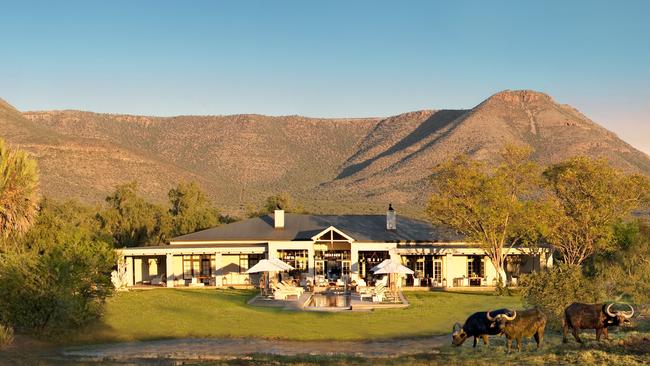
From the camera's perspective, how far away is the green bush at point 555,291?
22.3 metres

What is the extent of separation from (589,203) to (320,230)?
1528 centimetres

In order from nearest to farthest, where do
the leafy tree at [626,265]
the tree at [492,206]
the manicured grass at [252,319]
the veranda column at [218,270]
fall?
the manicured grass at [252,319]
the leafy tree at [626,265]
the tree at [492,206]
the veranda column at [218,270]

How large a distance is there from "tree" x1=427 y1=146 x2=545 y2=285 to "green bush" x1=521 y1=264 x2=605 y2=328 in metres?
13.6

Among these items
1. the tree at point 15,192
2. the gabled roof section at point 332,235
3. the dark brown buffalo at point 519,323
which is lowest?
the dark brown buffalo at point 519,323

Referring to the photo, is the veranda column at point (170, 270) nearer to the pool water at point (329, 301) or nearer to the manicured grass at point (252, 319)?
the manicured grass at point (252, 319)

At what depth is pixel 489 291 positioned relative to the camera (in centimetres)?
3759

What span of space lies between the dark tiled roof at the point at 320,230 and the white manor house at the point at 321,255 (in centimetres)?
6

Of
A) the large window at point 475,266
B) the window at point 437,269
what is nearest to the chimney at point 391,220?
the window at point 437,269

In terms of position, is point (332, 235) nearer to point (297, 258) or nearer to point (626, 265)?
point (297, 258)

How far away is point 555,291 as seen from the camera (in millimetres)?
22375

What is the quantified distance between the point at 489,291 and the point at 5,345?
2499 centimetres

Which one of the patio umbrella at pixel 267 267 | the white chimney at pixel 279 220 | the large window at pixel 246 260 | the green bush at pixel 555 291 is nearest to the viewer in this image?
the green bush at pixel 555 291

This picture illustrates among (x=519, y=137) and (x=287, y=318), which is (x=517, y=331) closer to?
(x=287, y=318)

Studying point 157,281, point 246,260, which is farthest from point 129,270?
point 246,260
